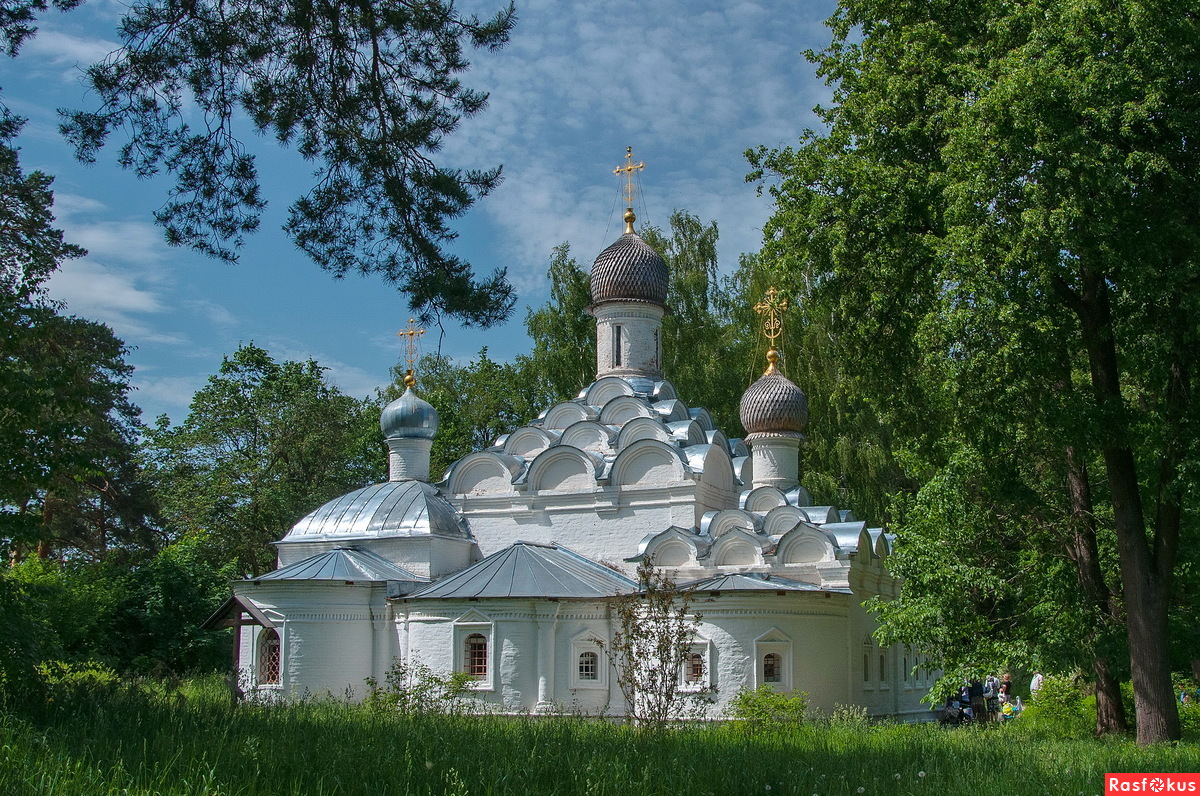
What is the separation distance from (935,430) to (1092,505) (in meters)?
2.64

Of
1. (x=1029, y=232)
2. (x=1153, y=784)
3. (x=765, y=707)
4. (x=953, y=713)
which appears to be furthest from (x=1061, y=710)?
(x=1029, y=232)

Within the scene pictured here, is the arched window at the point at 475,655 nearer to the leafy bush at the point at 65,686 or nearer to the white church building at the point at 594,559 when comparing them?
the white church building at the point at 594,559


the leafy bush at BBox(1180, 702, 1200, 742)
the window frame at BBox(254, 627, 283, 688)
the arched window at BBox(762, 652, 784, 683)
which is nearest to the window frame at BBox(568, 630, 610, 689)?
the arched window at BBox(762, 652, 784, 683)

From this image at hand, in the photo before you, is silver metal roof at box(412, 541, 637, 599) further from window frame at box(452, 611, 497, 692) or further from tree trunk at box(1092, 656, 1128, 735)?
tree trunk at box(1092, 656, 1128, 735)

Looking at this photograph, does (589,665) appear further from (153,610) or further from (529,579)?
(153,610)

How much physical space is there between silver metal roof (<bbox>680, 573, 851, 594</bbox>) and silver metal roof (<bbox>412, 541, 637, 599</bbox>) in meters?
1.36

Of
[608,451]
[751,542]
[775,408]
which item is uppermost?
[775,408]

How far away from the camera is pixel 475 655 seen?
1691 cm

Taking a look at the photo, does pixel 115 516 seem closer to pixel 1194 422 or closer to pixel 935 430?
pixel 935 430

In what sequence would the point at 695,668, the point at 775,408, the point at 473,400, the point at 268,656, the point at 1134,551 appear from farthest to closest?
1. the point at 473,400
2. the point at 775,408
3. the point at 268,656
4. the point at 695,668
5. the point at 1134,551

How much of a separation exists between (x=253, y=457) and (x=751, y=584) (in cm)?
1494

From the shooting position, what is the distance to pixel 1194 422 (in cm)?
968

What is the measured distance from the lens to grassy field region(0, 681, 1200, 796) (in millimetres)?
5668

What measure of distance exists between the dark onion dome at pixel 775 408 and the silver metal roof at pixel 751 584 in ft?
14.2
